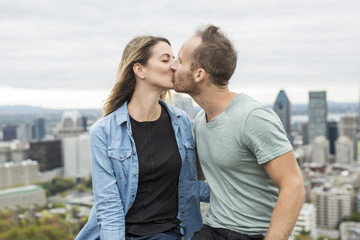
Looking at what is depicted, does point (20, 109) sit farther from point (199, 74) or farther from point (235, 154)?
point (235, 154)

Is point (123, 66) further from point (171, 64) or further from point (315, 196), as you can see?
point (315, 196)

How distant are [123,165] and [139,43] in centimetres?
58

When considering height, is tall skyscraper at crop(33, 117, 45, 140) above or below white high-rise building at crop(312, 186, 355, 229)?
above

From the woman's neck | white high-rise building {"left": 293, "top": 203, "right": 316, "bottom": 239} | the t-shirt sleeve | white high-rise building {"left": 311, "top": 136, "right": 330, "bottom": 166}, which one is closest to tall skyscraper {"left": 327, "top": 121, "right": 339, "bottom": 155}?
white high-rise building {"left": 311, "top": 136, "right": 330, "bottom": 166}

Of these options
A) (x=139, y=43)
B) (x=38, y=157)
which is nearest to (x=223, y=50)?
(x=139, y=43)

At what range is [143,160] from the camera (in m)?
1.88

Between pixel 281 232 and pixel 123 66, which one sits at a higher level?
pixel 123 66

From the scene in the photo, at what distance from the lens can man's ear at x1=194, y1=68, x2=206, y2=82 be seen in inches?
65.5

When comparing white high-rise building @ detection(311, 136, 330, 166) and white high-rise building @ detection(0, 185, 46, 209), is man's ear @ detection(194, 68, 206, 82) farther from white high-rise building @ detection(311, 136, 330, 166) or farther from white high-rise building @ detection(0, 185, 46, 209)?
white high-rise building @ detection(311, 136, 330, 166)

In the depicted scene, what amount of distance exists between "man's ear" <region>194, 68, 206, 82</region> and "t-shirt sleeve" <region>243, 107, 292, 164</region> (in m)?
0.26

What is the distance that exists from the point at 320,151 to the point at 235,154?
4432cm

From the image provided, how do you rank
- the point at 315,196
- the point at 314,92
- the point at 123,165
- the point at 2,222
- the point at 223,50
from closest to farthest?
the point at 223,50 → the point at 123,165 → the point at 2,222 → the point at 315,196 → the point at 314,92

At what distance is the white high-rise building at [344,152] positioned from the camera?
44.1m

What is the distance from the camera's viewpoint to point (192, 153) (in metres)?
1.97
